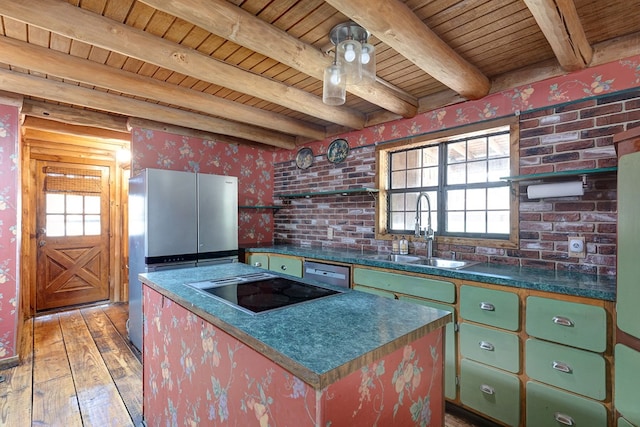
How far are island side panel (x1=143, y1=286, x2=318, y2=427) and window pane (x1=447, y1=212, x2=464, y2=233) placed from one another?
2.24 m

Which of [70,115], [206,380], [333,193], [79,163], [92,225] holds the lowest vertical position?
[206,380]

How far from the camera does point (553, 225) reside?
2.15m

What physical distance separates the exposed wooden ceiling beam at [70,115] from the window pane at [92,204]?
A: 5.32 ft

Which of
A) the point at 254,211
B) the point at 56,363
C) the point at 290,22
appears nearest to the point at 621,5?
the point at 290,22

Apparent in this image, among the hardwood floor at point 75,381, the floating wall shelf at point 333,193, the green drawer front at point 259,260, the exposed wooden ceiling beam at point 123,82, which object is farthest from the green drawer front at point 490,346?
the exposed wooden ceiling beam at point 123,82

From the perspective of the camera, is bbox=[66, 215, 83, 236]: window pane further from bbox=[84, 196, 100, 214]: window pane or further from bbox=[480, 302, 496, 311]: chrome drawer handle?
bbox=[480, 302, 496, 311]: chrome drawer handle

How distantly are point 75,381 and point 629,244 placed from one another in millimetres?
3565

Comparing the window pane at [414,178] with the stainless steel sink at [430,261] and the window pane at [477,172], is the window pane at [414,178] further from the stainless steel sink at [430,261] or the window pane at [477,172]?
the stainless steel sink at [430,261]

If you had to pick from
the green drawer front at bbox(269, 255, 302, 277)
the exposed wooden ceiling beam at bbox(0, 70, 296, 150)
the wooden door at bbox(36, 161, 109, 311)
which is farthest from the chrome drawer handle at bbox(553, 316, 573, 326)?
the wooden door at bbox(36, 161, 109, 311)

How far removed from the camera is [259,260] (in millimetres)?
3578

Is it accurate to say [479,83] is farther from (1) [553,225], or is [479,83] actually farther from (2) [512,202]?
(1) [553,225]

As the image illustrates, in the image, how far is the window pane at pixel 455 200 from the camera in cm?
276

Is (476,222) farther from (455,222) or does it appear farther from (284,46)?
(284,46)

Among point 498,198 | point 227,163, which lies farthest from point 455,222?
point 227,163
